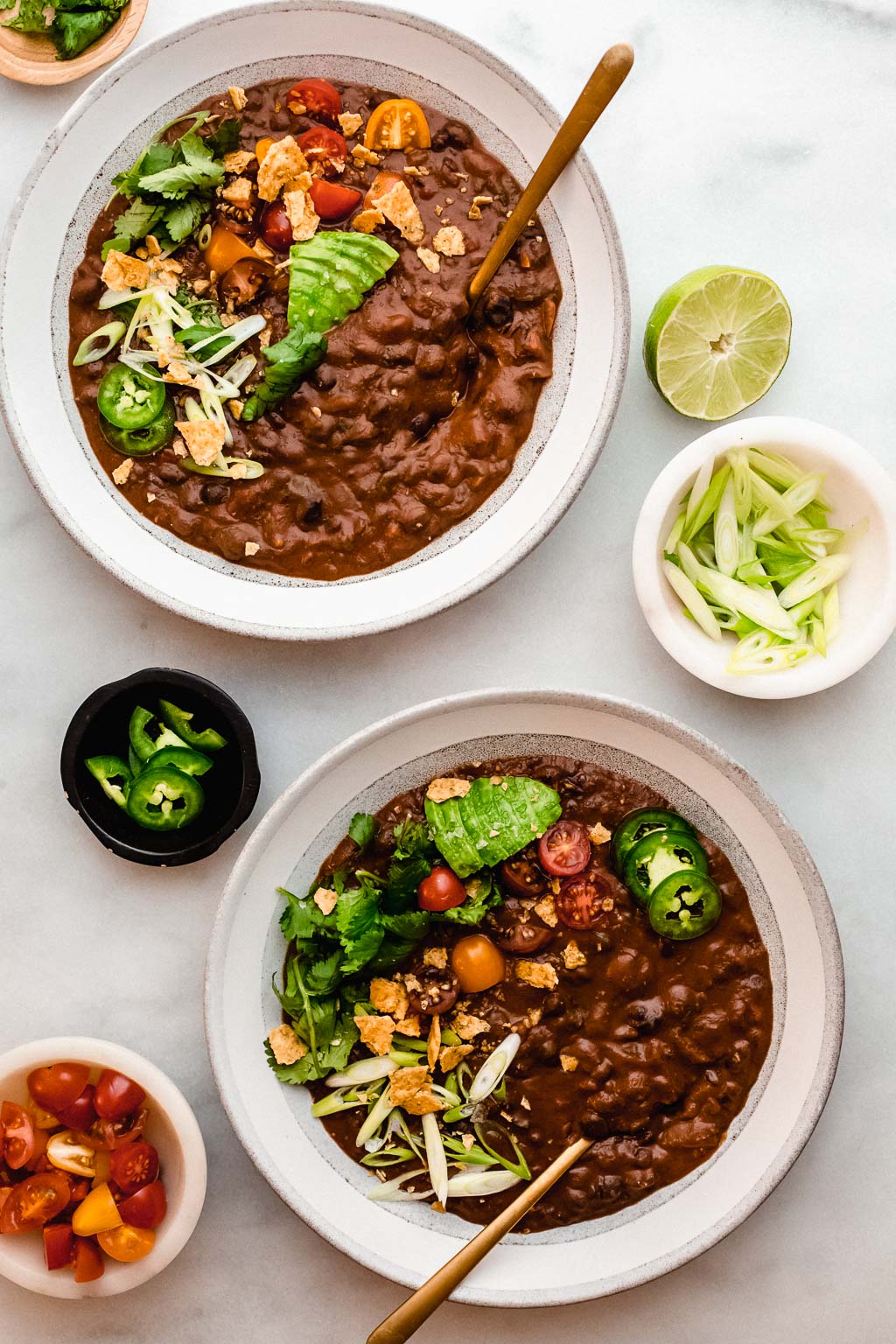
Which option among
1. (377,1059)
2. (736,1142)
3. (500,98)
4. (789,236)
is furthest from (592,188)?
(736,1142)

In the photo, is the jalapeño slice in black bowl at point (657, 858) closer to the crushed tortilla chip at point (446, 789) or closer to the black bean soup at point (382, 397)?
the crushed tortilla chip at point (446, 789)

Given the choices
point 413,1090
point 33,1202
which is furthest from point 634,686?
point 33,1202

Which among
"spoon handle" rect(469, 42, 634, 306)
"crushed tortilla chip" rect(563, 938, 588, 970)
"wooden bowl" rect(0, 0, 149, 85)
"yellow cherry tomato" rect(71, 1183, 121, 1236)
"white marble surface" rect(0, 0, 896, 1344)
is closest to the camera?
"spoon handle" rect(469, 42, 634, 306)

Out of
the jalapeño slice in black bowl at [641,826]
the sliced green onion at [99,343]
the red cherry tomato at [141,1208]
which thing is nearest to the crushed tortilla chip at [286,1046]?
the red cherry tomato at [141,1208]

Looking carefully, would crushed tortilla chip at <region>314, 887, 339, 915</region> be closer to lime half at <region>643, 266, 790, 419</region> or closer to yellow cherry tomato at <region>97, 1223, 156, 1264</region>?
yellow cherry tomato at <region>97, 1223, 156, 1264</region>

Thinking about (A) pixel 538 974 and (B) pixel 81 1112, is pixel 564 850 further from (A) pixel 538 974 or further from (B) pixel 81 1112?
(B) pixel 81 1112

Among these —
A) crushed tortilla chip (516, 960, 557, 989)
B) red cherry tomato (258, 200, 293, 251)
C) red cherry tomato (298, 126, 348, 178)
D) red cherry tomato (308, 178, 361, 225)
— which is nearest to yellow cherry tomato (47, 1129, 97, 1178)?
crushed tortilla chip (516, 960, 557, 989)

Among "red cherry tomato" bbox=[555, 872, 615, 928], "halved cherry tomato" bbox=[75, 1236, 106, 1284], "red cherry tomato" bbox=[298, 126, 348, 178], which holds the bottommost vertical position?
"halved cherry tomato" bbox=[75, 1236, 106, 1284]
